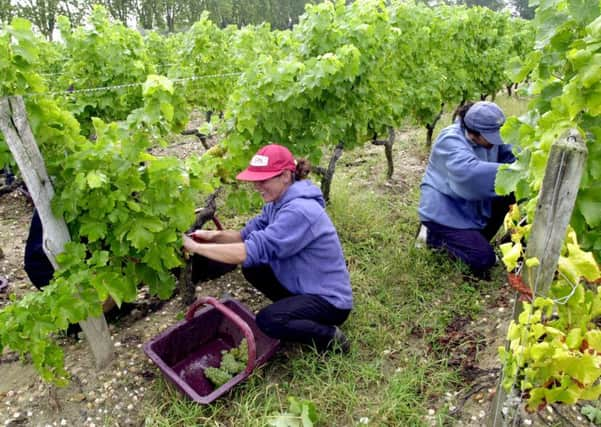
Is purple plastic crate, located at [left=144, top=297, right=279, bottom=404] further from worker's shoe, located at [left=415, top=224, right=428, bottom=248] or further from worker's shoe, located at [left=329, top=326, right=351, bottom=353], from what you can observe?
worker's shoe, located at [left=415, top=224, right=428, bottom=248]

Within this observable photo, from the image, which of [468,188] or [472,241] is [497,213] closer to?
[472,241]

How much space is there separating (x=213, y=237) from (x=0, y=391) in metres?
1.56

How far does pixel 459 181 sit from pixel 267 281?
64.0 inches

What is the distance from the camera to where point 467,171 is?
3418 mm

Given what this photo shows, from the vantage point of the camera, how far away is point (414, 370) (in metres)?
2.82

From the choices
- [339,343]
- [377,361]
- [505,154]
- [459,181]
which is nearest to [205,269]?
[339,343]

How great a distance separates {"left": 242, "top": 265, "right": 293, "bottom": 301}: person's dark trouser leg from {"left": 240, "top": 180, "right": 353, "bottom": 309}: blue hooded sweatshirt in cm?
16

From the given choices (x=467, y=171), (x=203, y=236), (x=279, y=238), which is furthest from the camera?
(x=467, y=171)

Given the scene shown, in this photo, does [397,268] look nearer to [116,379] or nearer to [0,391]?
[116,379]

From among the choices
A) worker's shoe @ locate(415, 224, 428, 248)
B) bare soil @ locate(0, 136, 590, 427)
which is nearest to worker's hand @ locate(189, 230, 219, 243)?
bare soil @ locate(0, 136, 590, 427)

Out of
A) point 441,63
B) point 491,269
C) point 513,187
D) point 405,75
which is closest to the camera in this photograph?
point 513,187

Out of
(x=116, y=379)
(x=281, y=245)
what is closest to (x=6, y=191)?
(x=116, y=379)

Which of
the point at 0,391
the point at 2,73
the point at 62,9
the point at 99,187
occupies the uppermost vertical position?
the point at 62,9

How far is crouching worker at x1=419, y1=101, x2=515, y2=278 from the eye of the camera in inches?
135
